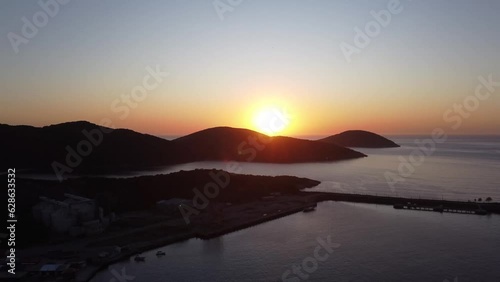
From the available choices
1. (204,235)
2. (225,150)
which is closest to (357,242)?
(204,235)

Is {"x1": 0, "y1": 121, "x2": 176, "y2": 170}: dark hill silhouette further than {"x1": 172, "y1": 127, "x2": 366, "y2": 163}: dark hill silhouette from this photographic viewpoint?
No

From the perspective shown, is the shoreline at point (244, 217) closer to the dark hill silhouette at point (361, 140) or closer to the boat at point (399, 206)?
the boat at point (399, 206)

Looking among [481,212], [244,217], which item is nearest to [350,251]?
[244,217]

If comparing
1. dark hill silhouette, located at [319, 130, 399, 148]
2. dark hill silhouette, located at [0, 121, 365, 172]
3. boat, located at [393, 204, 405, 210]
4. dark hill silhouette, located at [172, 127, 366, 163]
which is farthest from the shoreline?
dark hill silhouette, located at [319, 130, 399, 148]

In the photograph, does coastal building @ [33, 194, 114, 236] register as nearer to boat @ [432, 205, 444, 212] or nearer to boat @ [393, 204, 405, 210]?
boat @ [393, 204, 405, 210]

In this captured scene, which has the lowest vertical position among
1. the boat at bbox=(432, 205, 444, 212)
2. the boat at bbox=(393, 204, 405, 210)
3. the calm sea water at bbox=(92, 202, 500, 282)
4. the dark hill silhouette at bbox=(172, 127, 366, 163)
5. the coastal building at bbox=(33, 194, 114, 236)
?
the calm sea water at bbox=(92, 202, 500, 282)

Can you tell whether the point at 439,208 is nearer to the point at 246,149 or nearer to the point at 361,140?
the point at 246,149

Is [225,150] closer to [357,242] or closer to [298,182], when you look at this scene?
[298,182]
